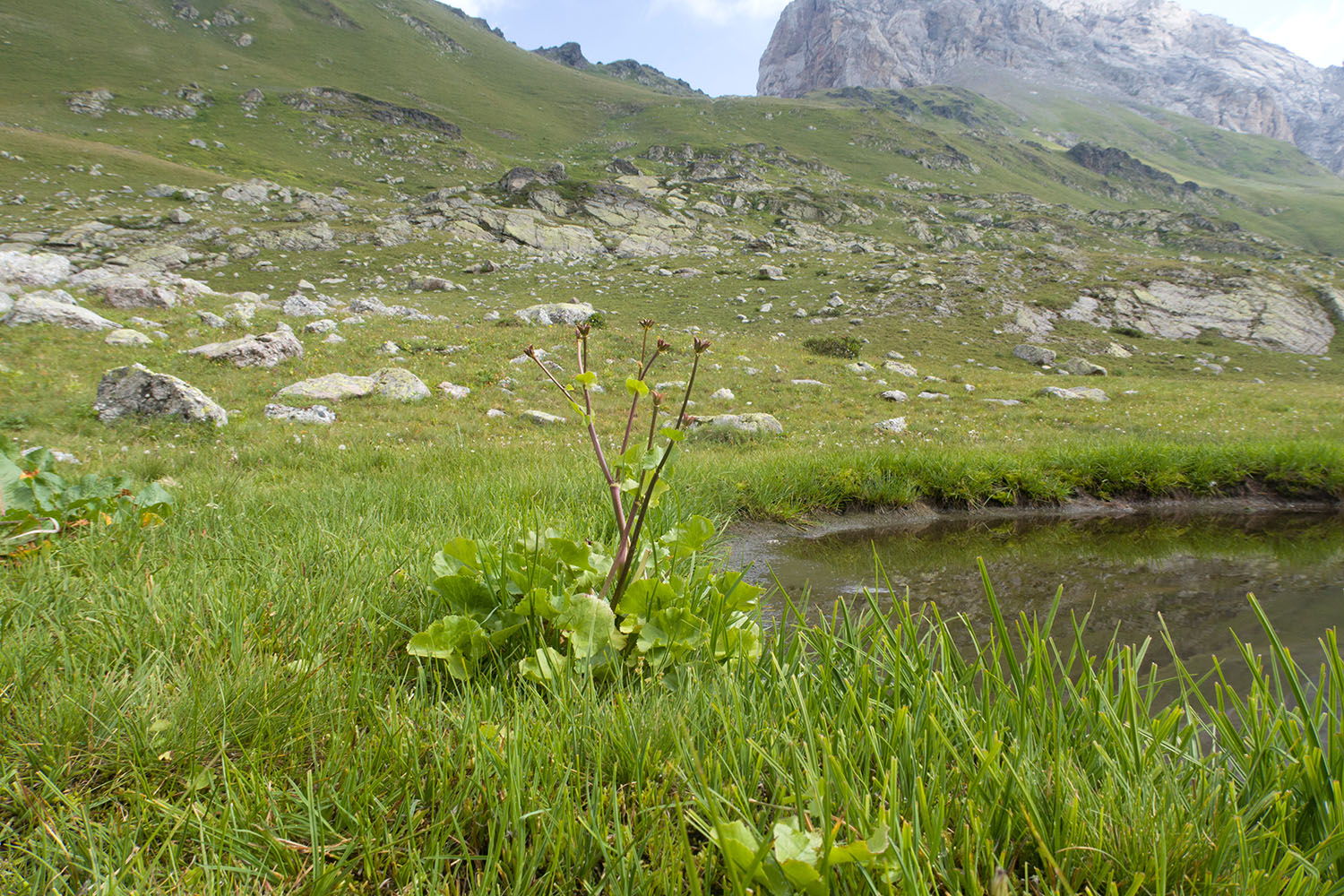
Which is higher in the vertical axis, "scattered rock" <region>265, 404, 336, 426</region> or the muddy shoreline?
the muddy shoreline

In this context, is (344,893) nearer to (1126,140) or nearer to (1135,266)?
(1135,266)

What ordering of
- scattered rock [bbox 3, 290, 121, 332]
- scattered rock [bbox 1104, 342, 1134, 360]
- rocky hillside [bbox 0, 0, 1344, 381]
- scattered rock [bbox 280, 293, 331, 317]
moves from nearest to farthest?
scattered rock [bbox 3, 290, 121, 332] → scattered rock [bbox 280, 293, 331, 317] → scattered rock [bbox 1104, 342, 1134, 360] → rocky hillside [bbox 0, 0, 1344, 381]

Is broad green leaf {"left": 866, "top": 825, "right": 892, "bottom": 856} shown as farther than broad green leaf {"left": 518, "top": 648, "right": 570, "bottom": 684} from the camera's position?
No

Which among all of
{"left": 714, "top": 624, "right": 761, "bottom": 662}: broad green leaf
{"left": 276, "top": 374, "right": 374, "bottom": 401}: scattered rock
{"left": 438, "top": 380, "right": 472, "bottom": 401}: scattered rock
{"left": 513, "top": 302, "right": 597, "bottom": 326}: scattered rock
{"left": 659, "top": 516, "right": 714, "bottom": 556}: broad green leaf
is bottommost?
{"left": 276, "top": 374, "right": 374, "bottom": 401}: scattered rock

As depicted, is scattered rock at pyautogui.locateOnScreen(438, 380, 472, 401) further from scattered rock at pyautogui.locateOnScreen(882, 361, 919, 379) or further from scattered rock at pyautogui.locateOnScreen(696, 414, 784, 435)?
scattered rock at pyautogui.locateOnScreen(882, 361, 919, 379)

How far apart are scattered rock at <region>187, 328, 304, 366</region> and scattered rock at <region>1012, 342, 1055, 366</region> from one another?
79.5ft

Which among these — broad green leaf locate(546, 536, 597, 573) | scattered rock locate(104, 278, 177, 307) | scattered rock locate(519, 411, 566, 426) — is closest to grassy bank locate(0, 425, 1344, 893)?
broad green leaf locate(546, 536, 597, 573)

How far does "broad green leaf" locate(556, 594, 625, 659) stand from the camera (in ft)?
6.05

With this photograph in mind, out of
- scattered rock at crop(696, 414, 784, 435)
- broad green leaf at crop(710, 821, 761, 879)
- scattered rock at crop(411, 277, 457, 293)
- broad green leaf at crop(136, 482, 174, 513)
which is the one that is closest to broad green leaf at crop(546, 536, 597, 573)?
broad green leaf at crop(710, 821, 761, 879)

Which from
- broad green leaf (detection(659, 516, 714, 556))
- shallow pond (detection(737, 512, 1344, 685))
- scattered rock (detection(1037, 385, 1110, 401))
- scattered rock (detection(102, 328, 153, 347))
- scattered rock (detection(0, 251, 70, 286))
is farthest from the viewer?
scattered rock (detection(0, 251, 70, 286))

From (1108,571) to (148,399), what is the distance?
11.3m

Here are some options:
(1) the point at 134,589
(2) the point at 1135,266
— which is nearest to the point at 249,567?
(1) the point at 134,589

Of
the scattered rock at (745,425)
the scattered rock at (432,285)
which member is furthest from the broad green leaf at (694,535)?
the scattered rock at (432,285)

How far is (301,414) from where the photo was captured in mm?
9086
